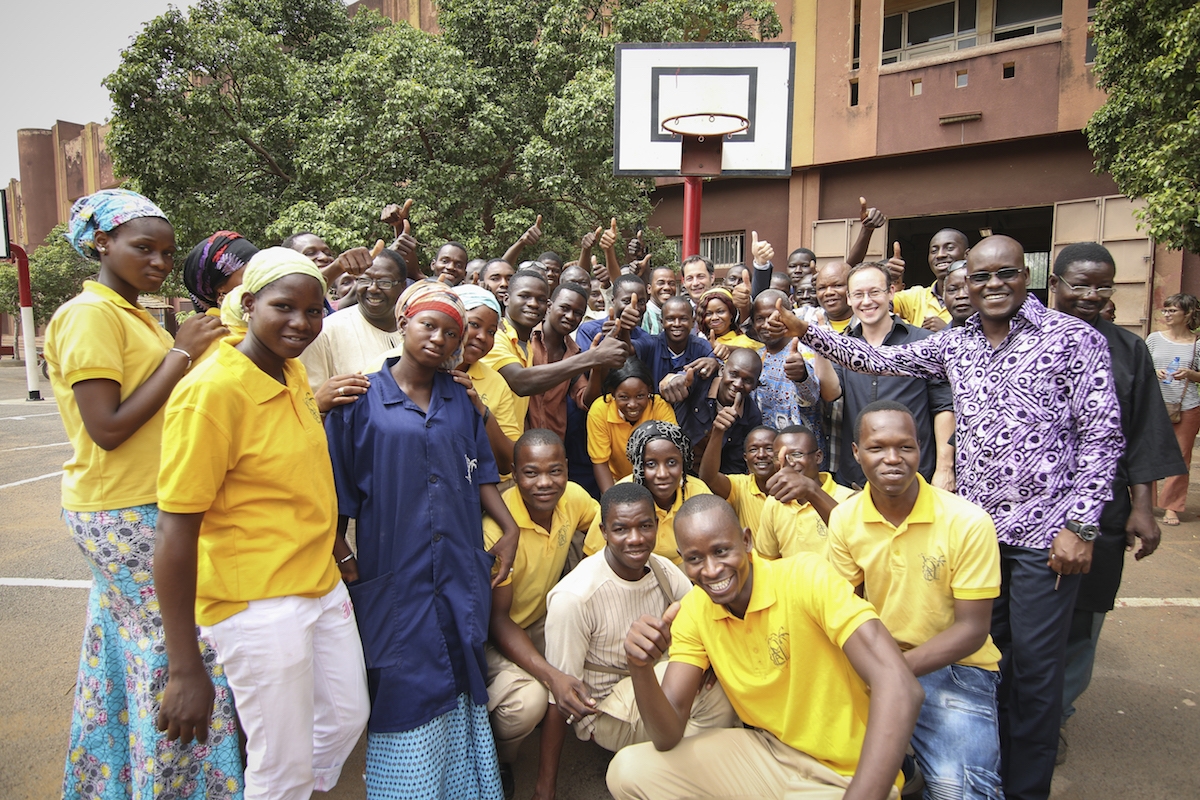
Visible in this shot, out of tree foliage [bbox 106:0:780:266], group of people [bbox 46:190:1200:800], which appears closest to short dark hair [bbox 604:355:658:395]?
group of people [bbox 46:190:1200:800]

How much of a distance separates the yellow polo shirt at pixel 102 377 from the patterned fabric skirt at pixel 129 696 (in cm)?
6

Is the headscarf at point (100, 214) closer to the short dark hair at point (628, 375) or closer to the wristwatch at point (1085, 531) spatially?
the short dark hair at point (628, 375)

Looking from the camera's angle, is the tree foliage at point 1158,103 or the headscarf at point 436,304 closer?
the headscarf at point 436,304

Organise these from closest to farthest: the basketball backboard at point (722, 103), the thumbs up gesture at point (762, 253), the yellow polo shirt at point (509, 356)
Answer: the yellow polo shirt at point (509, 356) < the thumbs up gesture at point (762, 253) < the basketball backboard at point (722, 103)

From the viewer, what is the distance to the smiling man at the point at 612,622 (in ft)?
8.69

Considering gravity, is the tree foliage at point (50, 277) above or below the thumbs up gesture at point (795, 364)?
above

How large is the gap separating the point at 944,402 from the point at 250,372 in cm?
309

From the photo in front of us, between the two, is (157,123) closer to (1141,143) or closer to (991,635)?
(991,635)

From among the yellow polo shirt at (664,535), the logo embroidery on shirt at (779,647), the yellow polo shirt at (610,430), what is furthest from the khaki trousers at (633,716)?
the yellow polo shirt at (610,430)

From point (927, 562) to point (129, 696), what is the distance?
8.49 ft

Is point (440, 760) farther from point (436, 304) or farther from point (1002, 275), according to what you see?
point (1002, 275)

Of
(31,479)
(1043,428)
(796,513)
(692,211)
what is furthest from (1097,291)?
(31,479)

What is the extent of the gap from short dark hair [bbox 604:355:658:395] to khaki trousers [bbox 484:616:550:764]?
1575 millimetres

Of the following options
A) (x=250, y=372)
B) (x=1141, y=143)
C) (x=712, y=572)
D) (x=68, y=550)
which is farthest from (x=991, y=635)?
(x=1141, y=143)
